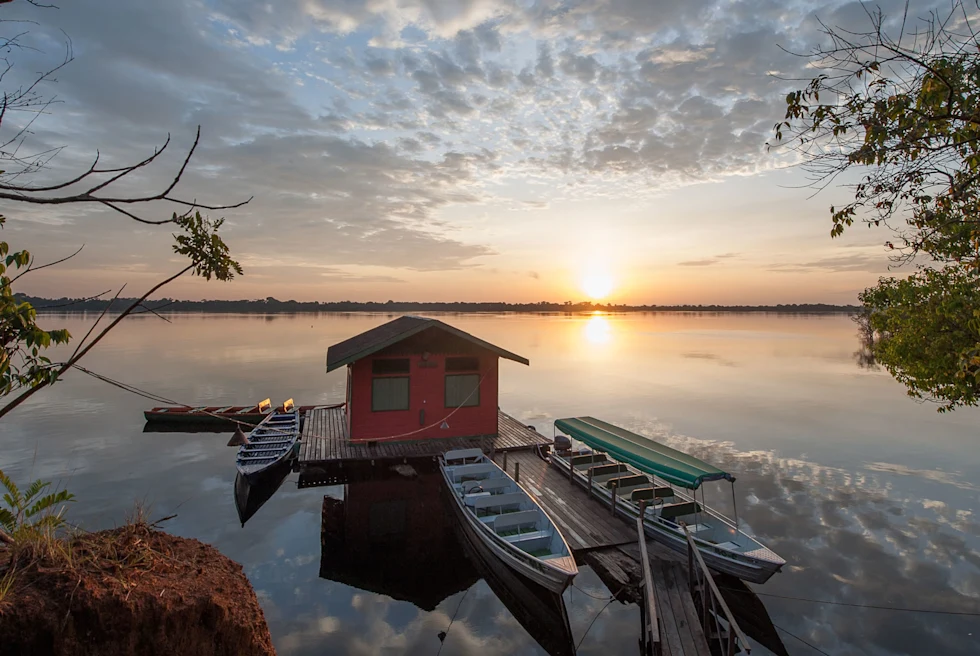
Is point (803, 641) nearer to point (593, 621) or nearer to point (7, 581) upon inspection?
point (593, 621)

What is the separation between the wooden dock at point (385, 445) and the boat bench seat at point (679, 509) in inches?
345

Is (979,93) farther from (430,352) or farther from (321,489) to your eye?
(321,489)

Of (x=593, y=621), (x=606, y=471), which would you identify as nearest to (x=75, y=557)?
(x=593, y=621)

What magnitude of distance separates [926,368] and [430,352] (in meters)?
17.6

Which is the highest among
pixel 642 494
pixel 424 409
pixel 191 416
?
pixel 424 409

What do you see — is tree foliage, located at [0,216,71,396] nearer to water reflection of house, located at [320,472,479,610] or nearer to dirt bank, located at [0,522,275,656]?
dirt bank, located at [0,522,275,656]

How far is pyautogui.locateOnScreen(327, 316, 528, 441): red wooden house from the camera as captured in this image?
21.9m

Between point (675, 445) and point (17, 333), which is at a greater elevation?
point (17, 333)

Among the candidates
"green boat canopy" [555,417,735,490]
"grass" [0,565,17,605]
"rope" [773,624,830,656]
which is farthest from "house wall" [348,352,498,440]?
"grass" [0,565,17,605]

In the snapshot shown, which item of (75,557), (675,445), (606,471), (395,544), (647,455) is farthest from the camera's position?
(675,445)

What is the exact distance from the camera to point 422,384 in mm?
22688

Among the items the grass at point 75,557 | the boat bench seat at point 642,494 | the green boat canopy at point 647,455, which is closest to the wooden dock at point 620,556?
the boat bench seat at point 642,494

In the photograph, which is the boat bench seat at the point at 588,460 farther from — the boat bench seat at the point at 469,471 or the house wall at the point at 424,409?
the house wall at the point at 424,409

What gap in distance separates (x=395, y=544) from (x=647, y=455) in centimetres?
856
